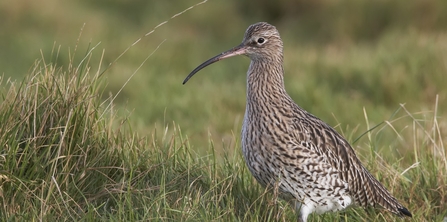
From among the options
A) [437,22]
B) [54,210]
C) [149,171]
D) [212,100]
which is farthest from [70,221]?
[437,22]

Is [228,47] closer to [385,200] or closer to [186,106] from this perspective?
[186,106]

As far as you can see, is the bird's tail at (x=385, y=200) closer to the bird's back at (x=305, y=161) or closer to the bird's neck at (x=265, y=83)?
the bird's back at (x=305, y=161)

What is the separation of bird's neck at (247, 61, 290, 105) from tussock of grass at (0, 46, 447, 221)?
0.44 meters

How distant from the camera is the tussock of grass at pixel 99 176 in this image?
453cm

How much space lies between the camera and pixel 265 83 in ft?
17.2

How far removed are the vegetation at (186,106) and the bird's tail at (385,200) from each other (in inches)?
3.2

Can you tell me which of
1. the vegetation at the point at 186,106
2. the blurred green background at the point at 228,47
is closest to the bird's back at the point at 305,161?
the vegetation at the point at 186,106

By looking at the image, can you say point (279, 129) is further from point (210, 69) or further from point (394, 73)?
point (210, 69)

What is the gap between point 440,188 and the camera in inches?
209

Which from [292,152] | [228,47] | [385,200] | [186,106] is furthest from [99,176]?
[228,47]

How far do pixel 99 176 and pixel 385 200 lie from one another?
5.37 ft

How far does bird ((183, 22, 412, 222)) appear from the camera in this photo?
488 cm

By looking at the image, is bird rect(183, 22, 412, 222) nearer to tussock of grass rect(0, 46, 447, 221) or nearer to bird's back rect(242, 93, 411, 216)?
bird's back rect(242, 93, 411, 216)

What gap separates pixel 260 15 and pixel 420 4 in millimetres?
2503
